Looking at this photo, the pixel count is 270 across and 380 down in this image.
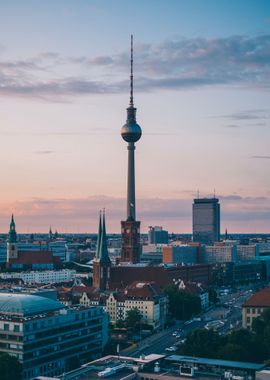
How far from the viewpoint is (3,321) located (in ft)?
204

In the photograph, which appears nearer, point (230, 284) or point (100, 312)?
point (100, 312)

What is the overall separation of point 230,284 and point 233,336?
99.1m

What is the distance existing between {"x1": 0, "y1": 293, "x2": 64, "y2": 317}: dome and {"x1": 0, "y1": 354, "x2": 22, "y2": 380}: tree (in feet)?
33.2

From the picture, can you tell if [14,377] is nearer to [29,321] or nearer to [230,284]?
[29,321]

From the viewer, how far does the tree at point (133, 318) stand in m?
90.3

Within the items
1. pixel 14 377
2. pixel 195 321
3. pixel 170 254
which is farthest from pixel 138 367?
pixel 170 254

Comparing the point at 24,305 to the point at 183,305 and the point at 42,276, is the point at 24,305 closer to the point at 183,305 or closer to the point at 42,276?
the point at 183,305

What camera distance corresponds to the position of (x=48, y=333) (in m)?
63.4

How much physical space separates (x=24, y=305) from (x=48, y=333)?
4.80m

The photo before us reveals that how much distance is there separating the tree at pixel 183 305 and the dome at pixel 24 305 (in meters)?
31.8

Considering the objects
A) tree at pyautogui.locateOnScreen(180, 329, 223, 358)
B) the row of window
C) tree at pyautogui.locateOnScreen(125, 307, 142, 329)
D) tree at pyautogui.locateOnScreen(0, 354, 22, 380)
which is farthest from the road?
tree at pyautogui.locateOnScreen(0, 354, 22, 380)

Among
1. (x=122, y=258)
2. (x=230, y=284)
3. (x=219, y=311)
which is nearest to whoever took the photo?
(x=219, y=311)

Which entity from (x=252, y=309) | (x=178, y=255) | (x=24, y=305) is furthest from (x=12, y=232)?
(x=24, y=305)

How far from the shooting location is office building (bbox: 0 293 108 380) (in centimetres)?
6084
